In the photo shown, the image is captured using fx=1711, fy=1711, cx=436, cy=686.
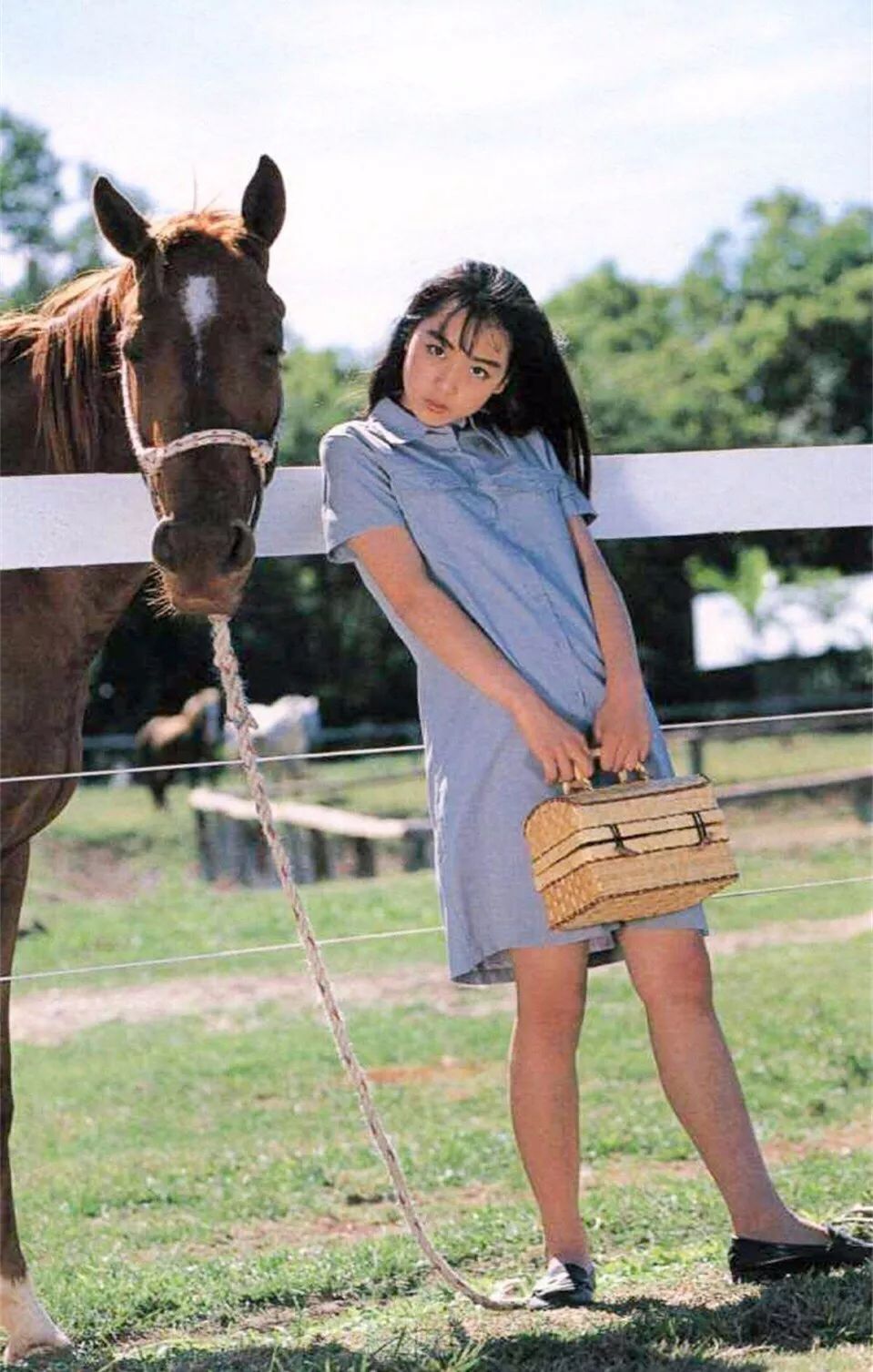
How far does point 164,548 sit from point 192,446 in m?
0.17

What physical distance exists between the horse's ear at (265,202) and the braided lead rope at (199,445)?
1.14ft

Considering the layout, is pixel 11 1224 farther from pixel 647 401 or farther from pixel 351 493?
pixel 647 401

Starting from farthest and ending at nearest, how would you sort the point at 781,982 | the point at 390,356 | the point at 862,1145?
the point at 781,982 < the point at 862,1145 < the point at 390,356

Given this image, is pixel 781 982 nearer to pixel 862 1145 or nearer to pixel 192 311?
pixel 862 1145

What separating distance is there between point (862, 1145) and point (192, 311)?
2860 millimetres

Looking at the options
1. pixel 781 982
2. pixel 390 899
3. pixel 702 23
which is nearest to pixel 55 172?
pixel 702 23

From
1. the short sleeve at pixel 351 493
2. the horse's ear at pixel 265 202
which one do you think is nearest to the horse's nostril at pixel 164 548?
the short sleeve at pixel 351 493

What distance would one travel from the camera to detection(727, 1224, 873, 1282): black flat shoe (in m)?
2.41

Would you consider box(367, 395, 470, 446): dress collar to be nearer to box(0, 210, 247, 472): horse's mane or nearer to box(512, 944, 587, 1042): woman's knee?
box(0, 210, 247, 472): horse's mane

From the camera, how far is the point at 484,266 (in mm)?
2457

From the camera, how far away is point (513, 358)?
98.6 inches

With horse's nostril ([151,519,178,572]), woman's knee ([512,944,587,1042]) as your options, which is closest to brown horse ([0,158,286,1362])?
horse's nostril ([151,519,178,572])

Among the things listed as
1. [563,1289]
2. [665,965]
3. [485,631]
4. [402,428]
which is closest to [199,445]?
[402,428]

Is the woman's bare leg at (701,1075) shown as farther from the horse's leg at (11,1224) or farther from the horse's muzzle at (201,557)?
the horse's leg at (11,1224)
